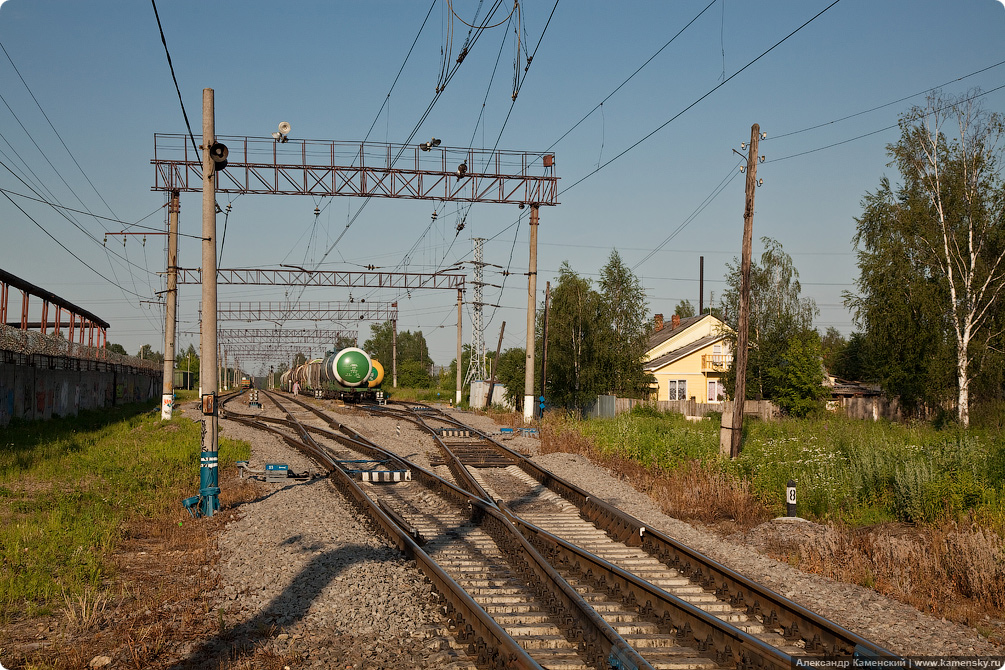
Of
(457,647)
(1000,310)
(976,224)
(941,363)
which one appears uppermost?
(976,224)

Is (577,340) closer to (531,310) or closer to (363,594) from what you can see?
(531,310)

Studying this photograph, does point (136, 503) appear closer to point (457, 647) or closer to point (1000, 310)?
point (457, 647)

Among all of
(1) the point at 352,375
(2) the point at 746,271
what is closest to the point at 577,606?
(2) the point at 746,271

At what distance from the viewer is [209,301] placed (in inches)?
518

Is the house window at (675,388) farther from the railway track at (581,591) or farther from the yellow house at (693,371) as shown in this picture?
the railway track at (581,591)

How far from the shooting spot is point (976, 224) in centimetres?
3056

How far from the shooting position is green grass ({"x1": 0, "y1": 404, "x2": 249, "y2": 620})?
816cm

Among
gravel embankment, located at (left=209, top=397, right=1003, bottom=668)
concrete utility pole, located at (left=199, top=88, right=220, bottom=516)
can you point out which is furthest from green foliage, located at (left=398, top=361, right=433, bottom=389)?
gravel embankment, located at (left=209, top=397, right=1003, bottom=668)

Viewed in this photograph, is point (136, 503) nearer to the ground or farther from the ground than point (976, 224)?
nearer to the ground

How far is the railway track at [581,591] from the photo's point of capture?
19.9ft

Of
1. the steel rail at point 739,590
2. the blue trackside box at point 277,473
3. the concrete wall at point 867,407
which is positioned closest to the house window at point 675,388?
the concrete wall at point 867,407

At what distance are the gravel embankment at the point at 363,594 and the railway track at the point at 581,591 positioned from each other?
1.25 feet

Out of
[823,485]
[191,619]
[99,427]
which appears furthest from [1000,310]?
[99,427]

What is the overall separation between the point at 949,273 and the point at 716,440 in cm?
1757
